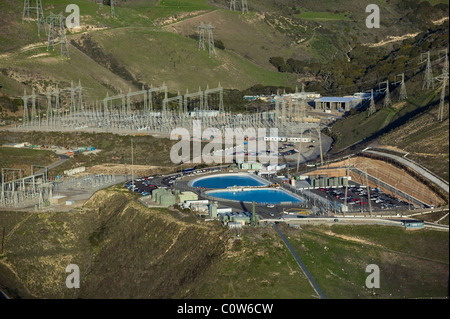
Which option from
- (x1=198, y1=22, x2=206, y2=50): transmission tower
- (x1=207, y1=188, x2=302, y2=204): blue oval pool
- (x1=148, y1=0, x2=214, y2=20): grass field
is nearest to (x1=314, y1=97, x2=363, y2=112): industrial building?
(x1=198, y1=22, x2=206, y2=50): transmission tower

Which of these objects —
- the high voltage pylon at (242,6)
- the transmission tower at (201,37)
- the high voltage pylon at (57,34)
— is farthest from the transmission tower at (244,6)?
the high voltage pylon at (57,34)

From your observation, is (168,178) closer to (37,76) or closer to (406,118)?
(406,118)

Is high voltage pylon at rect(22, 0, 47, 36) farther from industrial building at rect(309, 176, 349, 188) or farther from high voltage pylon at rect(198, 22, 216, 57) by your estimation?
industrial building at rect(309, 176, 349, 188)

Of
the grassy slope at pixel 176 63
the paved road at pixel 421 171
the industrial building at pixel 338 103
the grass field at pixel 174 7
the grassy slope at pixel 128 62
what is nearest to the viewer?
the paved road at pixel 421 171

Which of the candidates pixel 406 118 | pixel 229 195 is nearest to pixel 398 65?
pixel 406 118

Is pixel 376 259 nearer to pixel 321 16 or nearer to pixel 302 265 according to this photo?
pixel 302 265

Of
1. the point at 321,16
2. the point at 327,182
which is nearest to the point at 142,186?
the point at 327,182

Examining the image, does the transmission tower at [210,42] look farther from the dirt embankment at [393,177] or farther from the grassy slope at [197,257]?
the grassy slope at [197,257]
